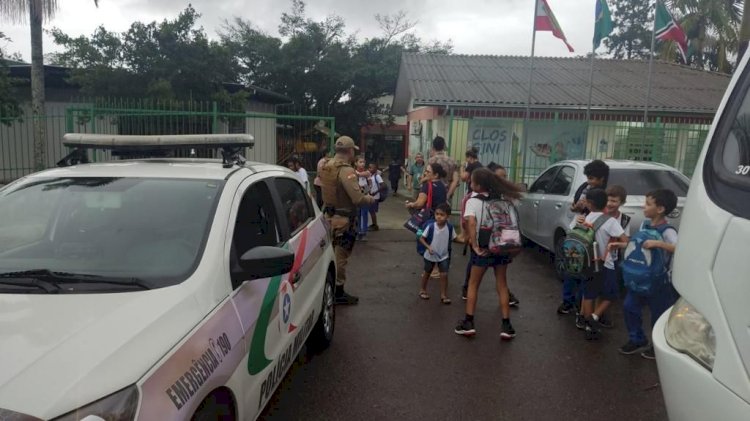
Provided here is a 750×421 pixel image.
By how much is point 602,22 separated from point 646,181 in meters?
6.64

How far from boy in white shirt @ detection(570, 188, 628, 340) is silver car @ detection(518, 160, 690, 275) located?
4.66ft

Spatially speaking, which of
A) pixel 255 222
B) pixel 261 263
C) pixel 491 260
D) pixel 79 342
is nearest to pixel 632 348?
pixel 491 260

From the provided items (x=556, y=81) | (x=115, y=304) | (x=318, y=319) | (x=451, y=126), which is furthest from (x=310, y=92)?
(x=115, y=304)

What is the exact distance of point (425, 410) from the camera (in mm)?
3525

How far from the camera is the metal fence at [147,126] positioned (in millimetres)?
10008

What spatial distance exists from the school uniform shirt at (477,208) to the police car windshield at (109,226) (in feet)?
7.52

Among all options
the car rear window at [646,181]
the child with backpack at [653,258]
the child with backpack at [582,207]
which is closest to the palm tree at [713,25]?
the car rear window at [646,181]

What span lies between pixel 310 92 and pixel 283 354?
26.3 m

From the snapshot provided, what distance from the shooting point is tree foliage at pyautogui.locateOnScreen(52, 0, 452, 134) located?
52.3 feet

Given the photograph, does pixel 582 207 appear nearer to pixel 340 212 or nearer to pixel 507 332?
pixel 507 332

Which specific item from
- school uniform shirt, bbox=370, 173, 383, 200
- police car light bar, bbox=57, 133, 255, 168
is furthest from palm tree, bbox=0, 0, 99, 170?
police car light bar, bbox=57, 133, 255, 168

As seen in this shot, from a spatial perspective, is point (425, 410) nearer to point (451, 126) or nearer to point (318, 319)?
point (318, 319)

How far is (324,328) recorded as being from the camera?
14.4 feet

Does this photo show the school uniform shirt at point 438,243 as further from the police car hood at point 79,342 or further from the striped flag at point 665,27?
the striped flag at point 665,27
